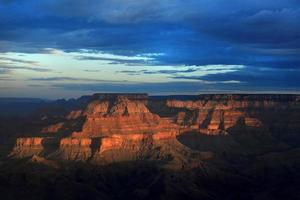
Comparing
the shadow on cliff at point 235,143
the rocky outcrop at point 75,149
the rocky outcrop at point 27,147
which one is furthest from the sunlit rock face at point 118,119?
the rocky outcrop at point 27,147

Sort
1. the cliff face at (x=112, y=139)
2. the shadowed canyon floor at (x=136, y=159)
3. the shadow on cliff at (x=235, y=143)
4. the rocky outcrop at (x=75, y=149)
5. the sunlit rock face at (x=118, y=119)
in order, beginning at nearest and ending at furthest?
the shadowed canyon floor at (x=136, y=159)
the rocky outcrop at (x=75, y=149)
the cliff face at (x=112, y=139)
the sunlit rock face at (x=118, y=119)
the shadow on cliff at (x=235, y=143)

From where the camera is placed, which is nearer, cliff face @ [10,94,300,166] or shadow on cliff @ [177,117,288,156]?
cliff face @ [10,94,300,166]

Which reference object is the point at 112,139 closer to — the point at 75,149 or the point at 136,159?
the point at 136,159

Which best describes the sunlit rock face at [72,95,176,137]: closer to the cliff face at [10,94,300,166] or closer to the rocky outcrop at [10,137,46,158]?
the cliff face at [10,94,300,166]

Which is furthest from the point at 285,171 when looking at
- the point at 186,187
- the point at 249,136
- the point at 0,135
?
the point at 0,135

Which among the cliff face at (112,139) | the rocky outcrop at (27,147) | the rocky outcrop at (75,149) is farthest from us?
the rocky outcrop at (27,147)

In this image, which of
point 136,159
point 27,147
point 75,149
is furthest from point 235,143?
point 27,147

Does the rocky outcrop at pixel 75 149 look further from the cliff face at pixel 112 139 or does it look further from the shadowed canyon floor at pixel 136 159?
the shadowed canyon floor at pixel 136 159

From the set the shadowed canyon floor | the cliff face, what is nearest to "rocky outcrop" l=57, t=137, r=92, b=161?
the cliff face
